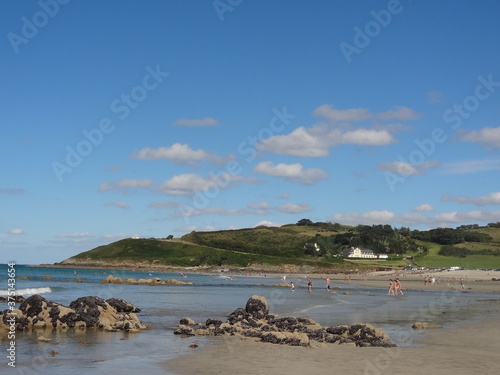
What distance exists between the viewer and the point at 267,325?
26.8m

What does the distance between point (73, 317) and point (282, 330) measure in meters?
10.6

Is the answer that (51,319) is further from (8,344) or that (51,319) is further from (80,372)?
(80,372)

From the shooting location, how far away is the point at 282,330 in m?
26.5

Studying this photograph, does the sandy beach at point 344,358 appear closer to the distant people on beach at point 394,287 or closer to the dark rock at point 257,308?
the dark rock at point 257,308

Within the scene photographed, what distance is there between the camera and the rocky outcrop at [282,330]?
933 inches

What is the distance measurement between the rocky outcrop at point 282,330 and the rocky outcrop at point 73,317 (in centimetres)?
309

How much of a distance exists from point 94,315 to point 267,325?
894 cm

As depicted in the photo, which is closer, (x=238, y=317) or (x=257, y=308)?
(x=238, y=317)

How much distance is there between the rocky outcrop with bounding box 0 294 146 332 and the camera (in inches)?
1088

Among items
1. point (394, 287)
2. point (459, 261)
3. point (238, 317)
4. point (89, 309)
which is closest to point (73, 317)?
point (89, 309)

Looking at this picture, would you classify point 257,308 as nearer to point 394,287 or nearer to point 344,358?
point 344,358

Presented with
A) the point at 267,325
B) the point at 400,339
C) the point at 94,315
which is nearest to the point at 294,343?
the point at 267,325

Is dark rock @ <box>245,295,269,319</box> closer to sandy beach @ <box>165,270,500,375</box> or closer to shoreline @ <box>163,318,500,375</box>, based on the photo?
sandy beach @ <box>165,270,500,375</box>

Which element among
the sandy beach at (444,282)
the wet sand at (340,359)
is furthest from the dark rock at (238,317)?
the sandy beach at (444,282)
